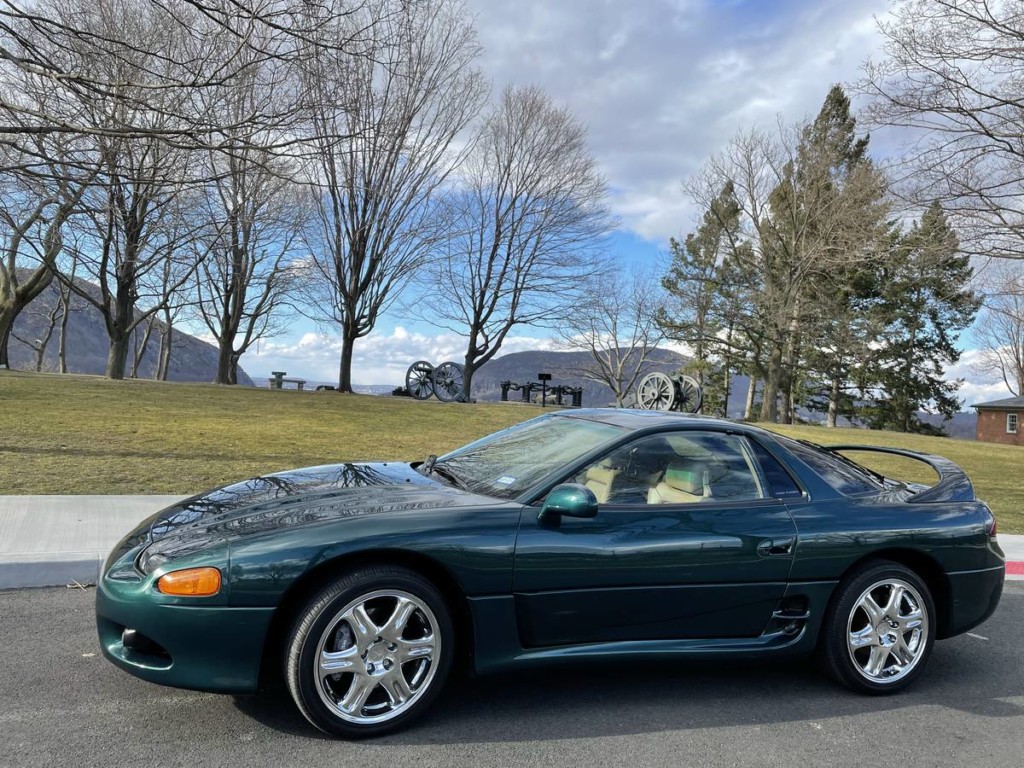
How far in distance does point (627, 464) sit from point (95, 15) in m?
15.1

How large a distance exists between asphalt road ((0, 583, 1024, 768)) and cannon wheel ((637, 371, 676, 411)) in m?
17.2

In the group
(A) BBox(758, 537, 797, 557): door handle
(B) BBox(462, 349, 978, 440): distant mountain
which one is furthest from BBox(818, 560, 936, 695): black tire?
(B) BBox(462, 349, 978, 440): distant mountain

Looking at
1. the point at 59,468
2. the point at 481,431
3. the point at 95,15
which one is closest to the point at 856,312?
the point at 481,431

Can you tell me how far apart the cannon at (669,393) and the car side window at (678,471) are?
55.6 feet

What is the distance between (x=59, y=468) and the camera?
8.09 meters

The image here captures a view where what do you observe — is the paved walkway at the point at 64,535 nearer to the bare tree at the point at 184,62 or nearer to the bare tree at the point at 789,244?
the bare tree at the point at 184,62

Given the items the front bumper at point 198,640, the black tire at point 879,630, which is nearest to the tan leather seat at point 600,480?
the black tire at point 879,630

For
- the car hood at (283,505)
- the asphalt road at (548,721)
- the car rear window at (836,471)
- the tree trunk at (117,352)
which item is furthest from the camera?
the tree trunk at (117,352)

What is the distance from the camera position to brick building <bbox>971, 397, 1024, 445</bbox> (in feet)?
155

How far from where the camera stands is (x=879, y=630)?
3793 millimetres

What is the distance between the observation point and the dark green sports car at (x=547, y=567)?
2893 millimetres

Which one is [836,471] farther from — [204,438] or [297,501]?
[204,438]

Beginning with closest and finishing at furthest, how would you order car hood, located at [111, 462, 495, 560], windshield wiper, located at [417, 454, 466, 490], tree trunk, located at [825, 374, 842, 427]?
car hood, located at [111, 462, 495, 560] < windshield wiper, located at [417, 454, 466, 490] < tree trunk, located at [825, 374, 842, 427]

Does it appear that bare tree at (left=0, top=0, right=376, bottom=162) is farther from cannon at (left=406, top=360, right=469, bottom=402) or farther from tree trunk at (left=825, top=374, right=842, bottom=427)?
tree trunk at (left=825, top=374, right=842, bottom=427)
